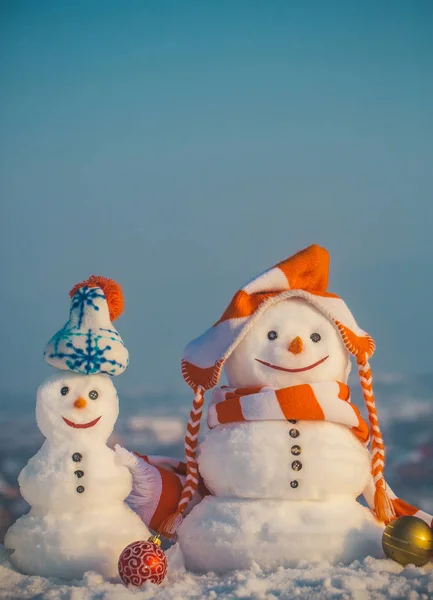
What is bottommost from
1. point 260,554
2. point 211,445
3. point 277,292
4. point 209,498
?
point 260,554

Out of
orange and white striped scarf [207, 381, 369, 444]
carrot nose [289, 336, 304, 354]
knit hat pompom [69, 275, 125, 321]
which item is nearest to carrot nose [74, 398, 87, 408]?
knit hat pompom [69, 275, 125, 321]

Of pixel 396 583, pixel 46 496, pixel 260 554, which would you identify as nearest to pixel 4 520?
pixel 46 496

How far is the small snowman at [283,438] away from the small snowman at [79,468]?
231 millimetres

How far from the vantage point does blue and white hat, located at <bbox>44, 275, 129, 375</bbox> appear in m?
2.42

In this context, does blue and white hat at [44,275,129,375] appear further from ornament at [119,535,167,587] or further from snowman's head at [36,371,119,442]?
ornament at [119,535,167,587]

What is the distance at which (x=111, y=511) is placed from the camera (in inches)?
96.0

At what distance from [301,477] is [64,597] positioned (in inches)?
30.6

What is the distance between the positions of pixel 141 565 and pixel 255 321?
83 cm

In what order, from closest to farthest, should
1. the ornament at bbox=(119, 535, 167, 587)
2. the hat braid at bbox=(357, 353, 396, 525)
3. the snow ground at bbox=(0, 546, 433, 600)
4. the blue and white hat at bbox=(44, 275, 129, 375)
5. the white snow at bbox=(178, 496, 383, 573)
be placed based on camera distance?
the snow ground at bbox=(0, 546, 433, 600) → the ornament at bbox=(119, 535, 167, 587) → the white snow at bbox=(178, 496, 383, 573) → the blue and white hat at bbox=(44, 275, 129, 375) → the hat braid at bbox=(357, 353, 396, 525)

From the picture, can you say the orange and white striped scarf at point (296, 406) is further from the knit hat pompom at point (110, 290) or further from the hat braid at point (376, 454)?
the knit hat pompom at point (110, 290)

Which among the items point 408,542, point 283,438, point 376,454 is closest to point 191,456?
point 283,438

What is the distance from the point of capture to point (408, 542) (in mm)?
2271

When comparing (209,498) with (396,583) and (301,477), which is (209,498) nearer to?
(301,477)

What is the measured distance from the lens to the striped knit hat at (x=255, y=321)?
2.54m
